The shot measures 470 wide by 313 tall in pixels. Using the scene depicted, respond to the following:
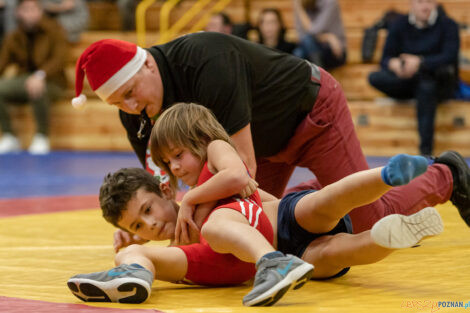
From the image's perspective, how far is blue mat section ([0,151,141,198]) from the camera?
653 centimetres

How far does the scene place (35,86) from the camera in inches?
403

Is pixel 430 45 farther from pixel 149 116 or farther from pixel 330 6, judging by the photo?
pixel 149 116

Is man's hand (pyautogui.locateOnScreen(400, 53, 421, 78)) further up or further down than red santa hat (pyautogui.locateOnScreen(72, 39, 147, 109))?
further down

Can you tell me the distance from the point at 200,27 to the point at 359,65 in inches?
89.1

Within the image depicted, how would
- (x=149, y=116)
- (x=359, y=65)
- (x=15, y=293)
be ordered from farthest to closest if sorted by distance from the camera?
1. (x=359, y=65)
2. (x=149, y=116)
3. (x=15, y=293)

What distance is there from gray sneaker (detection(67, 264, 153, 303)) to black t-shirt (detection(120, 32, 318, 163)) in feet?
2.57

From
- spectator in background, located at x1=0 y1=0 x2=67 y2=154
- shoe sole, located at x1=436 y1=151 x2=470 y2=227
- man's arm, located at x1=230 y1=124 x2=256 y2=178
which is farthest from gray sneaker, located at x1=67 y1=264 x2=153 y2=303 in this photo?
spectator in background, located at x1=0 y1=0 x2=67 y2=154

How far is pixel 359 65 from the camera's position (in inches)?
389

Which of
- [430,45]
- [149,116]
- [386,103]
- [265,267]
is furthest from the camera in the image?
[386,103]

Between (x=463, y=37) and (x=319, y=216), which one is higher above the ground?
(x=319, y=216)

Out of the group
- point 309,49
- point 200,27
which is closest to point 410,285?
point 309,49

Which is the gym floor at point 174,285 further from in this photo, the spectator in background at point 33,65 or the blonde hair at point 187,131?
the spectator in background at point 33,65

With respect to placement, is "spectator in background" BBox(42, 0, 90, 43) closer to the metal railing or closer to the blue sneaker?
the metal railing

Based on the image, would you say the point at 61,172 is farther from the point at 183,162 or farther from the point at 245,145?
the point at 183,162
